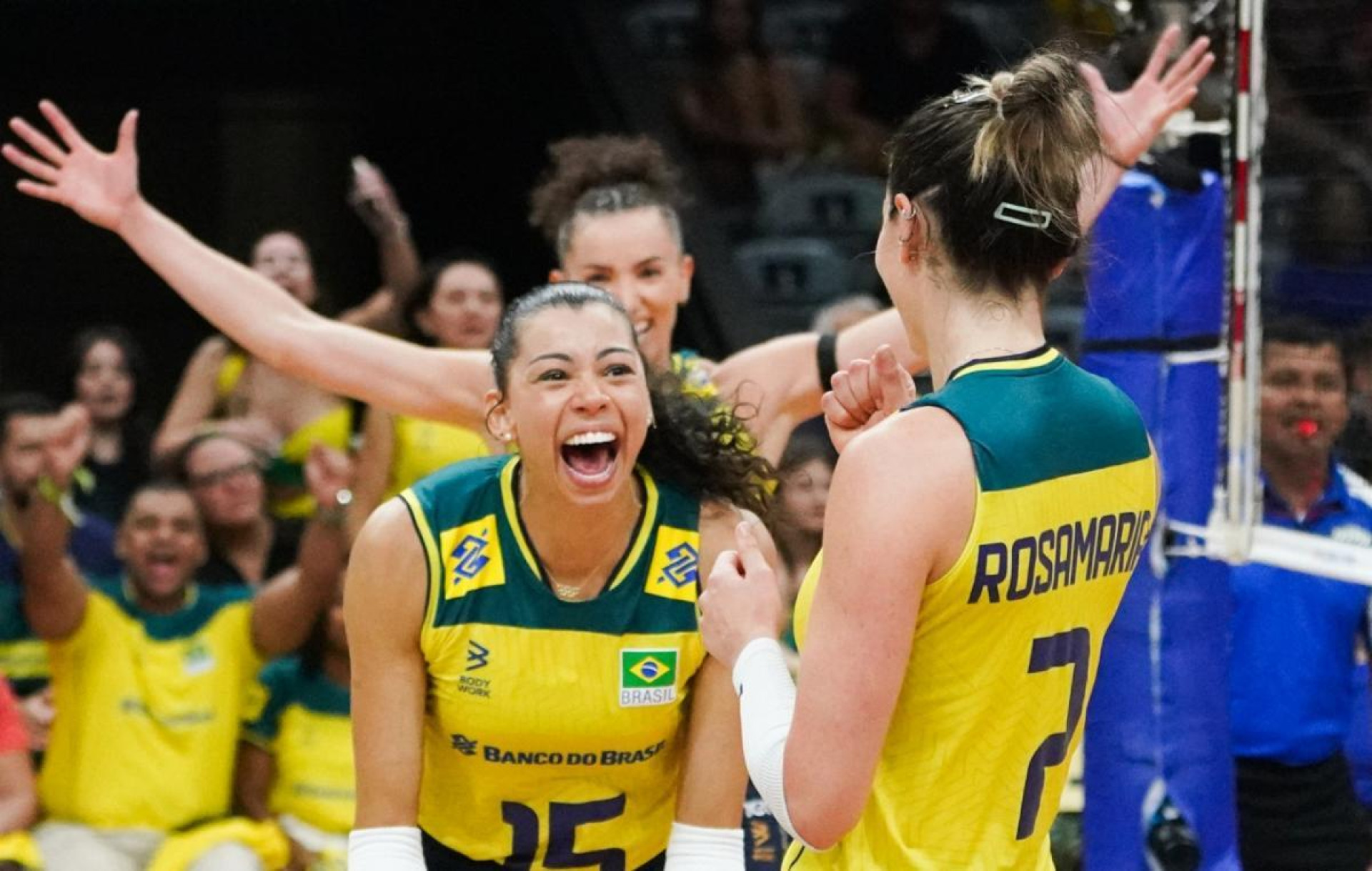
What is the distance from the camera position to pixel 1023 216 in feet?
6.93

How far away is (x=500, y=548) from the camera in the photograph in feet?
9.66

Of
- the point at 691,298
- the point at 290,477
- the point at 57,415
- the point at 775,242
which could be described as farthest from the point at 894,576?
the point at 775,242

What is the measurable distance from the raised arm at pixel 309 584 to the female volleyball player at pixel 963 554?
10.00 ft

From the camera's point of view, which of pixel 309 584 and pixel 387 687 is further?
pixel 309 584

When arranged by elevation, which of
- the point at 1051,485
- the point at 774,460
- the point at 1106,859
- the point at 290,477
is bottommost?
the point at 1106,859

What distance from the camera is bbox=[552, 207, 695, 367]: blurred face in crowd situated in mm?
3857

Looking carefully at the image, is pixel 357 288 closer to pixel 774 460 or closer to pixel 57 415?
pixel 57 415

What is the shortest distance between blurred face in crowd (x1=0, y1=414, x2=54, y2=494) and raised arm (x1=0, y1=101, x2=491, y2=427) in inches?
76.7

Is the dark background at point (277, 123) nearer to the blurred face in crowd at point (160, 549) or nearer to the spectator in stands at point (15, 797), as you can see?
the blurred face in crowd at point (160, 549)

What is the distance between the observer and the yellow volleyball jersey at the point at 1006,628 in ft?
6.77

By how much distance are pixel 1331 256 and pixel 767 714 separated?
2.70m

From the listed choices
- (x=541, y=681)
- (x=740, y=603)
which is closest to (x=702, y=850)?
(x=541, y=681)

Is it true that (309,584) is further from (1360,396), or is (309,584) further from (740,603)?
(740,603)

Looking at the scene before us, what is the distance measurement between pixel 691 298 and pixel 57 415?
2.93 meters
